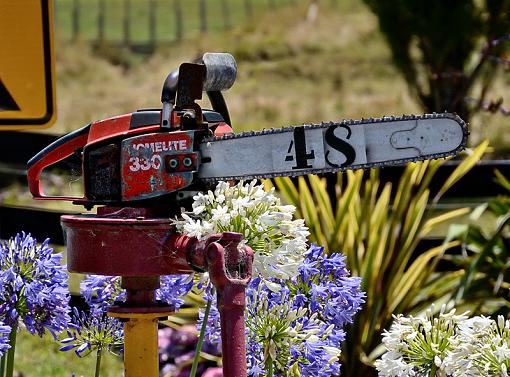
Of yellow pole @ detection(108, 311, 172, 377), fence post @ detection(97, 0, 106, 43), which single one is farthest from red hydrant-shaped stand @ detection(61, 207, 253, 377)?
fence post @ detection(97, 0, 106, 43)

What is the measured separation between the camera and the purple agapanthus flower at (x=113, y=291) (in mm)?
2150

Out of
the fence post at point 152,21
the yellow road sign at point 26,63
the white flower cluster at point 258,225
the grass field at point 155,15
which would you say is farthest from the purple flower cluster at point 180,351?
the grass field at point 155,15

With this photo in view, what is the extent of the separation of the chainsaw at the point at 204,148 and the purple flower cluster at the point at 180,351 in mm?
2370

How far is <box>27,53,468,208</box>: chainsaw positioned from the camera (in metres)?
1.97

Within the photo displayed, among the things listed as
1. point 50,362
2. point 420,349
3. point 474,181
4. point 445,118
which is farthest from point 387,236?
point 420,349

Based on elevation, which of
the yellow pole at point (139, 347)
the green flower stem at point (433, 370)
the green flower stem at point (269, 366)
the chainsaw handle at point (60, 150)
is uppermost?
the chainsaw handle at point (60, 150)

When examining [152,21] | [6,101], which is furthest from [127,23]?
[6,101]

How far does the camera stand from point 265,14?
2350cm

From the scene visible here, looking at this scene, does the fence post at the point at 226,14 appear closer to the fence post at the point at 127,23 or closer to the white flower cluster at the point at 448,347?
the fence post at the point at 127,23

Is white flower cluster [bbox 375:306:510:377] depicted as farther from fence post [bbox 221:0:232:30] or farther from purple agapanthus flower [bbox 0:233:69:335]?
fence post [bbox 221:0:232:30]

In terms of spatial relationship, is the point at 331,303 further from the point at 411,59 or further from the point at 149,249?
the point at 411,59

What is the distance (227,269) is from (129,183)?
0.45m

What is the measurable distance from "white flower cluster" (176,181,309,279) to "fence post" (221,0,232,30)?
843 inches

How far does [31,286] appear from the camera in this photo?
2070 mm
